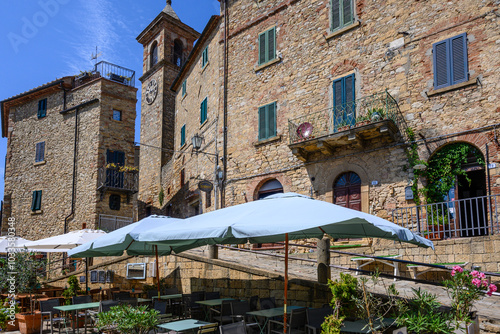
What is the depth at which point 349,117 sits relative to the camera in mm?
13617

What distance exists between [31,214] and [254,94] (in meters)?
15.4

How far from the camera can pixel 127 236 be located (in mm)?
7715

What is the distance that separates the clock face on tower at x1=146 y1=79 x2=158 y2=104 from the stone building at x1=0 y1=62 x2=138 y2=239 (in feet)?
7.95

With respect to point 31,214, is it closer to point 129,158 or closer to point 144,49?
point 129,158

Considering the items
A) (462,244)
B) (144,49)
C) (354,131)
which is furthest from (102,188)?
(462,244)

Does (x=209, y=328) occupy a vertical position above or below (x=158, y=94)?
below

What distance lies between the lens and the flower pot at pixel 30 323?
Answer: 908cm

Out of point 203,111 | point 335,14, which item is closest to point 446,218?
point 335,14

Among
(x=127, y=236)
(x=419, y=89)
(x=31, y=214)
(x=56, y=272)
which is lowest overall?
(x=56, y=272)

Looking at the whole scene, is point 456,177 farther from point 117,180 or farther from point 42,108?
point 42,108

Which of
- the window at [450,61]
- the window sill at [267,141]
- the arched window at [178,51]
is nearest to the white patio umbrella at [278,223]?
the window at [450,61]

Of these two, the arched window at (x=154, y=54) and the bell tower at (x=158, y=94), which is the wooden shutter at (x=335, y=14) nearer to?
the bell tower at (x=158, y=94)

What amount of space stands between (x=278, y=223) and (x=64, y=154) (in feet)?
70.4

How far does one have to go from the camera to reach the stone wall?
22531mm
